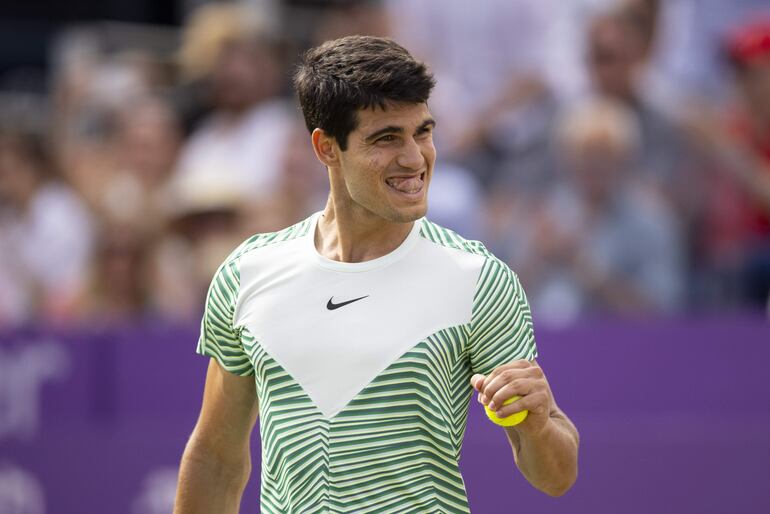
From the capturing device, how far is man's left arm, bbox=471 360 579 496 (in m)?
2.62

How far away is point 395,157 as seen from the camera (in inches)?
112

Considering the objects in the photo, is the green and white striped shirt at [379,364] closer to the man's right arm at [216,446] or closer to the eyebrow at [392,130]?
the man's right arm at [216,446]

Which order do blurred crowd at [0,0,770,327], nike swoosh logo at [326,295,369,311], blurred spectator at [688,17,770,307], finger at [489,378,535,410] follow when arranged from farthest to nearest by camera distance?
1. blurred crowd at [0,0,770,327]
2. blurred spectator at [688,17,770,307]
3. nike swoosh logo at [326,295,369,311]
4. finger at [489,378,535,410]

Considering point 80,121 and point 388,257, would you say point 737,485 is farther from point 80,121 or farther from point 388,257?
point 80,121

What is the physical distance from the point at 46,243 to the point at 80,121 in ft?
4.91

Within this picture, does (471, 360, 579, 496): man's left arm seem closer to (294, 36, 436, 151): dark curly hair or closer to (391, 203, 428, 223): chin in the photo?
(391, 203, 428, 223): chin

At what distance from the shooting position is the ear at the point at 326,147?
296cm

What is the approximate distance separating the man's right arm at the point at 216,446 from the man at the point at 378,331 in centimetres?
13

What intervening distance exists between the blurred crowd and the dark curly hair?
149 inches

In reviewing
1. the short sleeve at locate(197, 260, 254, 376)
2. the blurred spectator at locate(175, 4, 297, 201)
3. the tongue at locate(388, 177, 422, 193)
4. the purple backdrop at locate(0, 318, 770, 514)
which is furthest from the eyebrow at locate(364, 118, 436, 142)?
the blurred spectator at locate(175, 4, 297, 201)

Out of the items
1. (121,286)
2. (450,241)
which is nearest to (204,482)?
(450,241)

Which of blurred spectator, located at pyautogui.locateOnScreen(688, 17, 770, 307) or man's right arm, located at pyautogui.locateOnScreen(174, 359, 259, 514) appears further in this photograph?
blurred spectator, located at pyautogui.locateOnScreen(688, 17, 770, 307)

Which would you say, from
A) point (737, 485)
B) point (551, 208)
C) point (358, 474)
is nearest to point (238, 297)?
point (358, 474)

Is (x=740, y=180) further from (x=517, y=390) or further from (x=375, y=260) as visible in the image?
(x=517, y=390)
